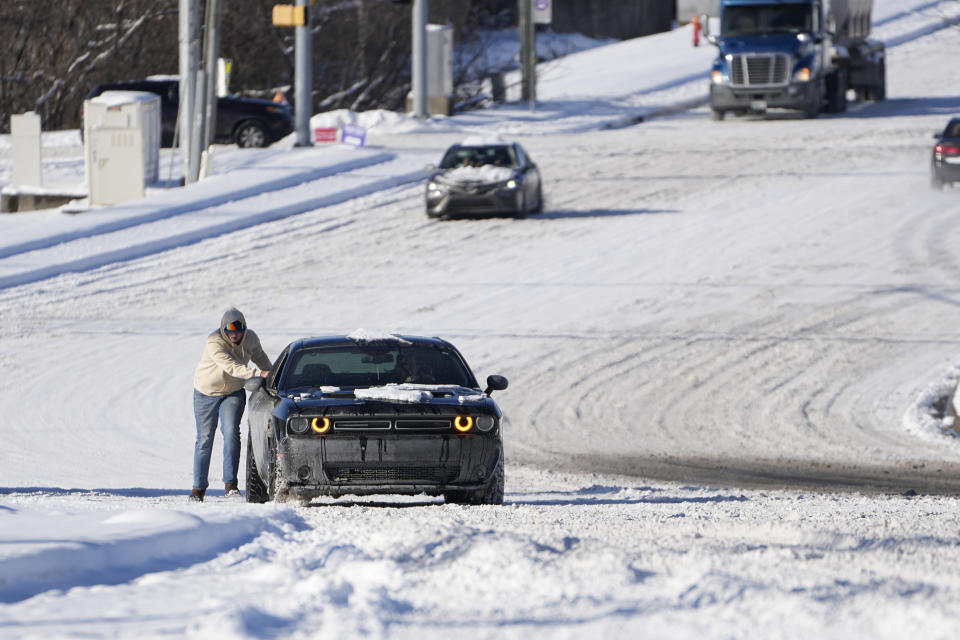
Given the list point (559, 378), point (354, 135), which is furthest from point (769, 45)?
point (559, 378)

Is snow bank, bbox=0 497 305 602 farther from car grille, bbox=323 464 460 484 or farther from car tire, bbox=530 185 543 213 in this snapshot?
car tire, bbox=530 185 543 213

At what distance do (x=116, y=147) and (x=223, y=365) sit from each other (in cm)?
1964

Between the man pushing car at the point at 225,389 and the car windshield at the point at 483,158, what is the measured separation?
15446 millimetres

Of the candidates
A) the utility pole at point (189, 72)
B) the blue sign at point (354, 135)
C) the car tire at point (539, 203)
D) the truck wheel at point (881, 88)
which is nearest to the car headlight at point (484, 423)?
the car tire at point (539, 203)

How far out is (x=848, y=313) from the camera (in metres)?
21.5

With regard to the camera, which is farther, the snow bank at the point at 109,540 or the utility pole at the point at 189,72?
the utility pole at the point at 189,72

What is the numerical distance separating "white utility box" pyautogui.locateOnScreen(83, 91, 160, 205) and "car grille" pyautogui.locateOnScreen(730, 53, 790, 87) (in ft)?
46.0

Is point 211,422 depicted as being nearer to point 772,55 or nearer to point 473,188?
point 473,188

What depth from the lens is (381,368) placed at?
424 inches

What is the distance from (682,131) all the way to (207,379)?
2686 centimetres

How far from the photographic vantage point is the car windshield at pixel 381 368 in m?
10.5

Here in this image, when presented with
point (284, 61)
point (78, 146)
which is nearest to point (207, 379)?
point (78, 146)

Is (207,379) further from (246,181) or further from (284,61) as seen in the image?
(284,61)

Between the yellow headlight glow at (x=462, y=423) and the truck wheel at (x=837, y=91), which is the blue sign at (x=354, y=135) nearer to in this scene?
the truck wheel at (x=837, y=91)
